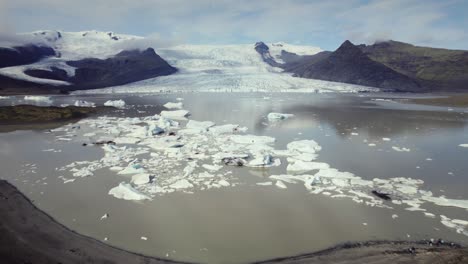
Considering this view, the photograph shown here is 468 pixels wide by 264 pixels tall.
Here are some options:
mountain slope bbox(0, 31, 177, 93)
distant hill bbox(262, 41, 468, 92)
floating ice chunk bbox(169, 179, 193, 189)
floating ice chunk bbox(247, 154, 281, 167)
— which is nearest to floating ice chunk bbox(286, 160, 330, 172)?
floating ice chunk bbox(247, 154, 281, 167)

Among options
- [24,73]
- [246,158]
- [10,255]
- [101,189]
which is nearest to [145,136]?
[246,158]

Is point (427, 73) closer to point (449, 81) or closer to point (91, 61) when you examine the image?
point (449, 81)

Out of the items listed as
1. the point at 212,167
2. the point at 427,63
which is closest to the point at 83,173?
the point at 212,167

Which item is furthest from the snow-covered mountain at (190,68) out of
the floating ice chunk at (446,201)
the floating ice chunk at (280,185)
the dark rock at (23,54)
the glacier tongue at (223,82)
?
the floating ice chunk at (446,201)

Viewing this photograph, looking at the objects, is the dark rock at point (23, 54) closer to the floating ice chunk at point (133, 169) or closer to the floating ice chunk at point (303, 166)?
→ the floating ice chunk at point (133, 169)

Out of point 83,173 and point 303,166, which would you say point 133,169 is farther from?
point 303,166

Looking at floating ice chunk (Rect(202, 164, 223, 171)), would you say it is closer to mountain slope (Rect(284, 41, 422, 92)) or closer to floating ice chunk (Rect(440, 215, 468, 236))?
floating ice chunk (Rect(440, 215, 468, 236))
